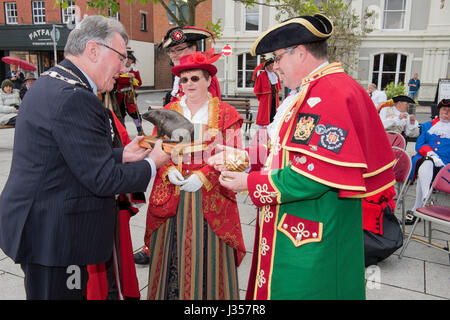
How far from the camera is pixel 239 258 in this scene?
2.78 metres

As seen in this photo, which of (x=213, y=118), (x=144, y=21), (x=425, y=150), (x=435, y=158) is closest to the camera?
(x=213, y=118)

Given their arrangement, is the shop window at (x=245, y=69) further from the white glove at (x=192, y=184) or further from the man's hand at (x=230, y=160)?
the man's hand at (x=230, y=160)

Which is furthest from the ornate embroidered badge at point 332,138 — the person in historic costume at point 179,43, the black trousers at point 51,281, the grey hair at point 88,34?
the person in historic costume at point 179,43

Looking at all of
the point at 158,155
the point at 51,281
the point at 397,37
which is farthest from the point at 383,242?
the point at 397,37

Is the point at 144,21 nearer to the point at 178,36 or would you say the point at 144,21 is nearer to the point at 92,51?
the point at 178,36

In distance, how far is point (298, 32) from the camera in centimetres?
169

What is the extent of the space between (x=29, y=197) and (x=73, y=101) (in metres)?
0.50

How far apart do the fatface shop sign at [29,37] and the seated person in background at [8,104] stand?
16.8 m

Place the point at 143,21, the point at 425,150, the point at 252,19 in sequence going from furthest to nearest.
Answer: the point at 143,21 < the point at 252,19 < the point at 425,150

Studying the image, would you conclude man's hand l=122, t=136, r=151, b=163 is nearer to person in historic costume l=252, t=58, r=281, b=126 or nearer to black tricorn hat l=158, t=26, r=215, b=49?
black tricorn hat l=158, t=26, r=215, b=49

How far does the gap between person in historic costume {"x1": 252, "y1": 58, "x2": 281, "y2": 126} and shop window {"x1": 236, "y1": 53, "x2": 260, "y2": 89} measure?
1636 centimetres

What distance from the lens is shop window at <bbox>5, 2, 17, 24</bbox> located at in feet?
86.0

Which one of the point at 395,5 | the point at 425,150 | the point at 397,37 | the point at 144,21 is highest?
the point at 144,21

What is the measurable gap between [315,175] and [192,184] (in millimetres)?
1124
